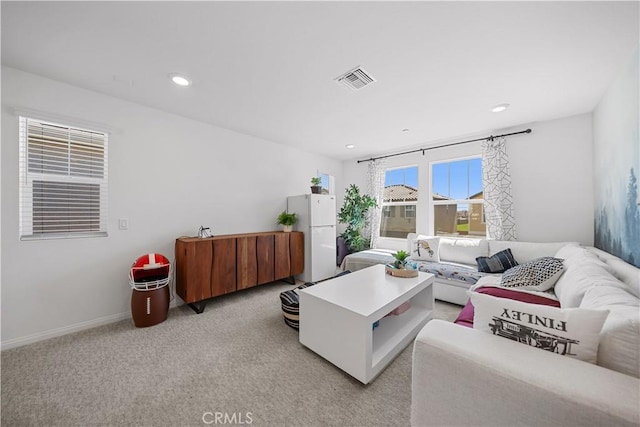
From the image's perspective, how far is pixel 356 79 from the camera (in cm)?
209

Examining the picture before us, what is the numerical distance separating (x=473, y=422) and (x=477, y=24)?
7.23ft

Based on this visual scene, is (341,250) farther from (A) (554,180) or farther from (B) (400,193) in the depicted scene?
(A) (554,180)

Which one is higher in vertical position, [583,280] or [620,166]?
[620,166]

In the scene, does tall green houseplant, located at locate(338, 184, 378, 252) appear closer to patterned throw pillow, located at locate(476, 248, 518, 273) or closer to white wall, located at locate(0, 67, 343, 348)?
white wall, located at locate(0, 67, 343, 348)

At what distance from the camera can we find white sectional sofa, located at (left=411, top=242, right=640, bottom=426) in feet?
2.30

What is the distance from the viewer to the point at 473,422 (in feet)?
2.87

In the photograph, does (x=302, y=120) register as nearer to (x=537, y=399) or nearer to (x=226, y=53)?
(x=226, y=53)

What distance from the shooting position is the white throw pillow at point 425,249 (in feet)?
11.3

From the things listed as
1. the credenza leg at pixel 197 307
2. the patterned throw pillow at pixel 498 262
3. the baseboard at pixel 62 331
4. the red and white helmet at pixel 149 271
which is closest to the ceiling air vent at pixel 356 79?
the patterned throw pillow at pixel 498 262

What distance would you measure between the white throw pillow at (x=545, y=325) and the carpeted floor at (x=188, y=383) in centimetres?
80

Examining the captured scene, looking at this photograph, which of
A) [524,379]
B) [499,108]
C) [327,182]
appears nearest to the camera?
[524,379]

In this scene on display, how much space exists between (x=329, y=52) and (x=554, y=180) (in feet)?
11.3

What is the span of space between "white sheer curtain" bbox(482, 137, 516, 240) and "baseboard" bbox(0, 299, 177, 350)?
494 cm

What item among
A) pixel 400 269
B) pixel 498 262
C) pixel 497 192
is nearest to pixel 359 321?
pixel 400 269
